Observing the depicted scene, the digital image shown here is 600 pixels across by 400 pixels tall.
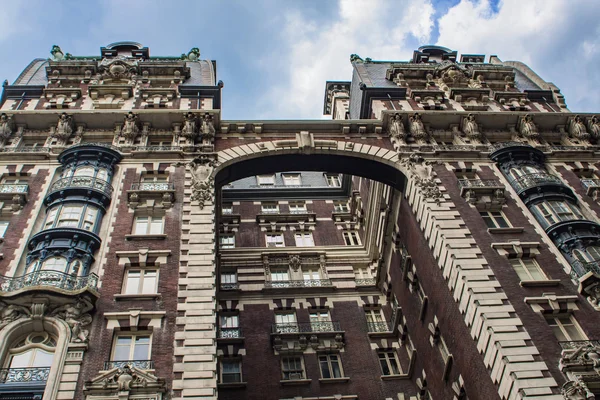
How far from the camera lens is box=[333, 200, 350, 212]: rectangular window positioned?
51.3m

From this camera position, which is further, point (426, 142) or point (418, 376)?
point (426, 142)

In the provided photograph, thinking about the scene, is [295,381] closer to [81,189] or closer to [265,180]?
[81,189]

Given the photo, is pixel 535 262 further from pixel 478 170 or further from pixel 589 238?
pixel 478 170

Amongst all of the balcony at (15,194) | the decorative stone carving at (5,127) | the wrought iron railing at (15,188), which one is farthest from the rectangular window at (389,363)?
the decorative stone carving at (5,127)

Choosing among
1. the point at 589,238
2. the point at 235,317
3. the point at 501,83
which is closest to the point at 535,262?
the point at 589,238

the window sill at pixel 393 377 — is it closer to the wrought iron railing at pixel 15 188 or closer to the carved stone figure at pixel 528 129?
the carved stone figure at pixel 528 129

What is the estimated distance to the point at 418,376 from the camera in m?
35.8

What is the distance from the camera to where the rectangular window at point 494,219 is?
112 ft

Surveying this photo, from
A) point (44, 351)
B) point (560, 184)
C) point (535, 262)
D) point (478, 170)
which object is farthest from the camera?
point (478, 170)

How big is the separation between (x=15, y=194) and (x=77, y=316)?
10854 millimetres

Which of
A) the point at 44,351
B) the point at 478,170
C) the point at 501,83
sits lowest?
the point at 44,351

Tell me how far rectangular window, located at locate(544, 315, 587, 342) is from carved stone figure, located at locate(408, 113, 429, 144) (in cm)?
1620

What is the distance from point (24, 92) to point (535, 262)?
3626cm

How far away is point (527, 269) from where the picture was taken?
30.9 metres
